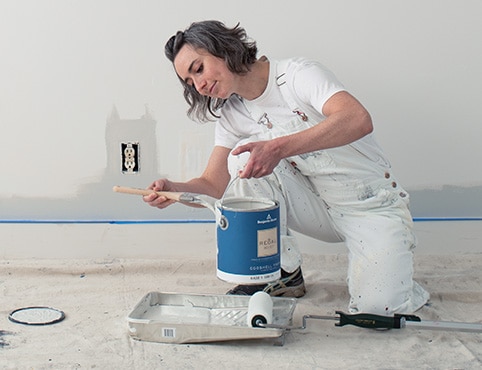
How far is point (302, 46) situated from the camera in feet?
10.0

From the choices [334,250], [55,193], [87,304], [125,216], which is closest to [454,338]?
[334,250]

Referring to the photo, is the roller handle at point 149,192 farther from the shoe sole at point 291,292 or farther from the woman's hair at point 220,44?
the shoe sole at point 291,292

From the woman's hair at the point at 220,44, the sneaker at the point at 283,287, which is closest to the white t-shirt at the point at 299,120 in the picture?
the woman's hair at the point at 220,44

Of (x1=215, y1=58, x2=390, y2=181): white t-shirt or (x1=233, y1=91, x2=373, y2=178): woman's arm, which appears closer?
(x1=233, y1=91, x2=373, y2=178): woman's arm

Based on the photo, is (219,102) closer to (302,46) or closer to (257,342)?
(302,46)

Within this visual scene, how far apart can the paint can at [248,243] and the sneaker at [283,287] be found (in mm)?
412

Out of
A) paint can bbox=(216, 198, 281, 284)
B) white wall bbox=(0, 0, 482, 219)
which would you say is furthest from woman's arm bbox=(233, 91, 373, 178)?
white wall bbox=(0, 0, 482, 219)

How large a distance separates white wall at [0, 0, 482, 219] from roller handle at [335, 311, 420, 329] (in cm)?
100

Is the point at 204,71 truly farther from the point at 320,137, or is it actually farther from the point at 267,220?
the point at 267,220

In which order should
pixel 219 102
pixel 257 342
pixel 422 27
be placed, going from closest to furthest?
1. pixel 257 342
2. pixel 219 102
3. pixel 422 27

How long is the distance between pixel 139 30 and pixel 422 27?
1.05 meters

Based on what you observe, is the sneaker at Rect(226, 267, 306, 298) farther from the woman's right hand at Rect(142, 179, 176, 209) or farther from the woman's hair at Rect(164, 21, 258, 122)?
the woman's hair at Rect(164, 21, 258, 122)

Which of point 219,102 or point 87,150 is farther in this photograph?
point 87,150

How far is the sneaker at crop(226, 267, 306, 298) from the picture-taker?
104 inches
